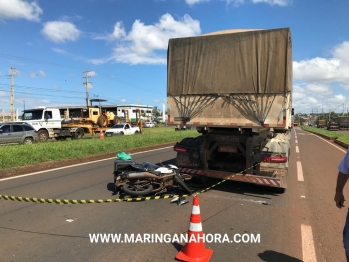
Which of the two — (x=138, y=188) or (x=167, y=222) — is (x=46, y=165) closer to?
(x=138, y=188)

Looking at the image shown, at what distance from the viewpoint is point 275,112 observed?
19.9 ft

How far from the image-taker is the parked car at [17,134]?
17087mm

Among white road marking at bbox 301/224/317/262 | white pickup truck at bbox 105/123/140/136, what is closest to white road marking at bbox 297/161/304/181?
white road marking at bbox 301/224/317/262

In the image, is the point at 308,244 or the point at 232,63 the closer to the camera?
the point at 308,244

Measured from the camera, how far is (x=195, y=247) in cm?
353

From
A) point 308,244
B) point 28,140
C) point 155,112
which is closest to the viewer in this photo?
point 308,244

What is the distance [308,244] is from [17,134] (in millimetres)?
17557

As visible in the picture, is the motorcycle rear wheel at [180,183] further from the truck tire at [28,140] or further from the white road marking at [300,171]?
the truck tire at [28,140]

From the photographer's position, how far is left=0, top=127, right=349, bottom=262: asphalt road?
12.2 feet

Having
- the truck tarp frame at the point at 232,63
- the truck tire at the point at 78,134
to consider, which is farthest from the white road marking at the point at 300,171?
the truck tire at the point at 78,134

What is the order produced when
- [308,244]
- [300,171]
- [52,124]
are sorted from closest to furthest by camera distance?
1. [308,244]
2. [300,171]
3. [52,124]

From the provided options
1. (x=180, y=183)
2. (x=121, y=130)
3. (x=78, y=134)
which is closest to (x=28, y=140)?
(x=78, y=134)

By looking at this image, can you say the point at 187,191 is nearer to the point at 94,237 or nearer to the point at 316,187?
the point at 94,237

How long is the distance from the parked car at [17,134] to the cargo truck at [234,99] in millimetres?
13580
